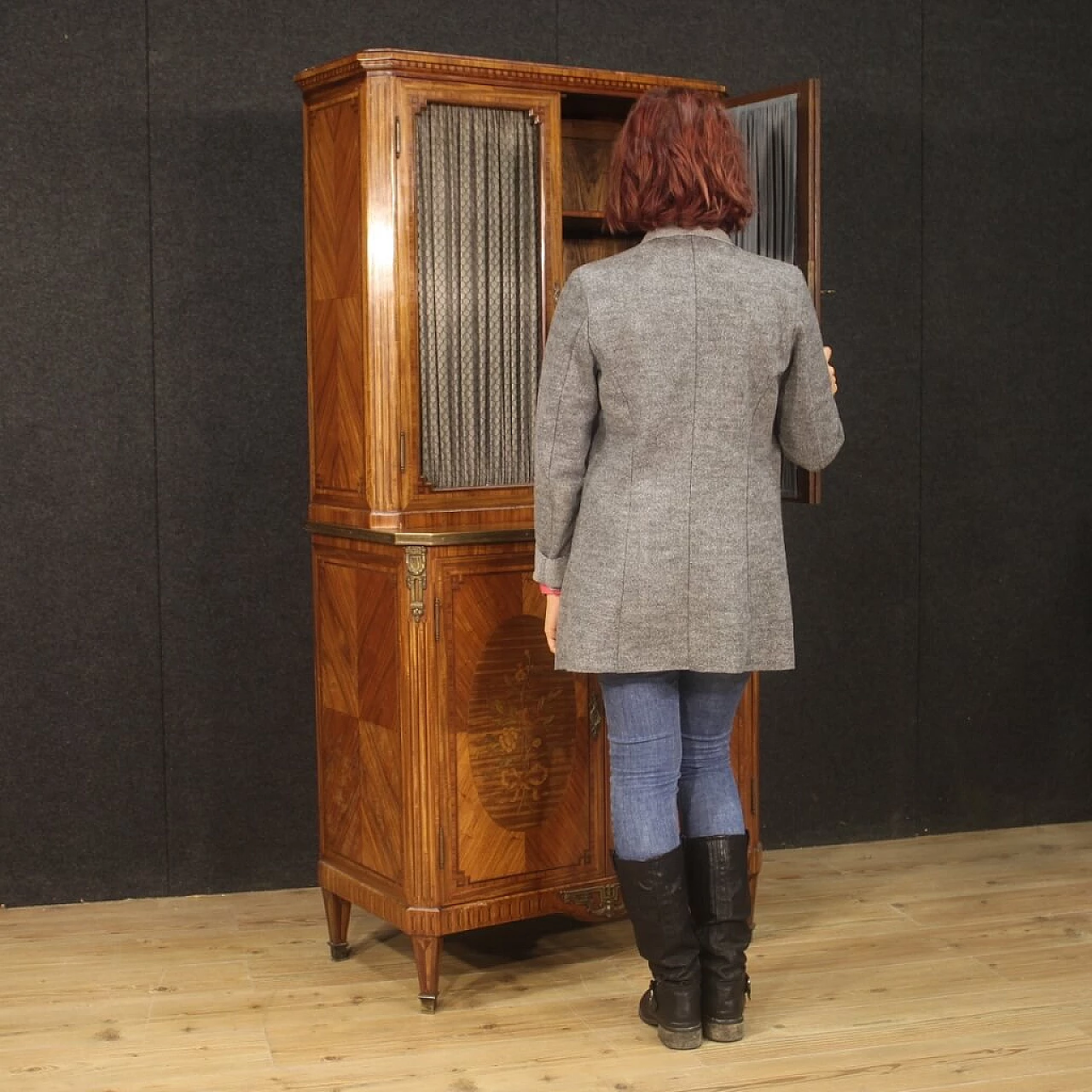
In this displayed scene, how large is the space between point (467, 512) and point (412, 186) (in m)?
0.69

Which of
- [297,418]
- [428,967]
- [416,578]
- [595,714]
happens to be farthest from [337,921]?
[297,418]

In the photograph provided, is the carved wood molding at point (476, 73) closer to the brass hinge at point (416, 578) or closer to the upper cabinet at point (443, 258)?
the upper cabinet at point (443, 258)

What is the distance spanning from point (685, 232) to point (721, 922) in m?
Result: 1.32

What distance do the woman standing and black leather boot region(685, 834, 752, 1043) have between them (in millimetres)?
56

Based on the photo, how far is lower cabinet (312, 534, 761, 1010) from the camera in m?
3.20

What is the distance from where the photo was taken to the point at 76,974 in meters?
3.45

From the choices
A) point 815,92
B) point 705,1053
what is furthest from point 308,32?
point 705,1053

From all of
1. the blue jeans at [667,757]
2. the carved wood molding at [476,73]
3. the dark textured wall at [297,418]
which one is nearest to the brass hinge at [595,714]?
the blue jeans at [667,757]

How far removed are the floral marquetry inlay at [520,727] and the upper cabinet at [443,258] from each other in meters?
0.26

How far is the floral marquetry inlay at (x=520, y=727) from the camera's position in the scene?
327 centimetres

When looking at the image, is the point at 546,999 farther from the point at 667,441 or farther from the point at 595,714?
the point at 667,441

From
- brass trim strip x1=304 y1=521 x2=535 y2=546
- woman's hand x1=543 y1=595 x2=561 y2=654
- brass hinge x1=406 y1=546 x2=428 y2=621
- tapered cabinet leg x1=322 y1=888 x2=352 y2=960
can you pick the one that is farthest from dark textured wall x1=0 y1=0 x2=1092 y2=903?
woman's hand x1=543 y1=595 x2=561 y2=654

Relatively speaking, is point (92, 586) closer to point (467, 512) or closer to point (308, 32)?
point (467, 512)

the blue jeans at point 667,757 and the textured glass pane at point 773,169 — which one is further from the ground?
the textured glass pane at point 773,169
